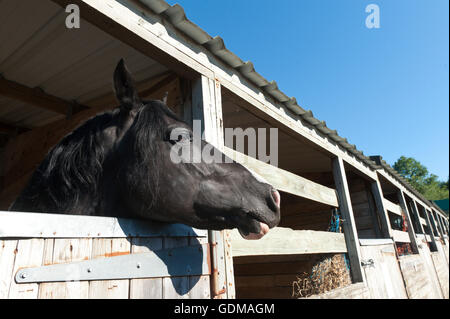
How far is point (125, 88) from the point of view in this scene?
1743 mm

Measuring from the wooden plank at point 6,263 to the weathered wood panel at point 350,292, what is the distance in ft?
9.04

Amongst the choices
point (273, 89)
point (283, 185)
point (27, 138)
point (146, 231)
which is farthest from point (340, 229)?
point (27, 138)

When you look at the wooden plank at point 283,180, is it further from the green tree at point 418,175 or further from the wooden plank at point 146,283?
the green tree at point 418,175

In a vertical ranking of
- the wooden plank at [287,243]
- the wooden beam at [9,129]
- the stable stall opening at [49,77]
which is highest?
the wooden beam at [9,129]

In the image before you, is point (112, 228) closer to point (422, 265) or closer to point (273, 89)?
point (273, 89)

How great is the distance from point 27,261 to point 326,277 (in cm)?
367

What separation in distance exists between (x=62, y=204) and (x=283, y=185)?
213cm

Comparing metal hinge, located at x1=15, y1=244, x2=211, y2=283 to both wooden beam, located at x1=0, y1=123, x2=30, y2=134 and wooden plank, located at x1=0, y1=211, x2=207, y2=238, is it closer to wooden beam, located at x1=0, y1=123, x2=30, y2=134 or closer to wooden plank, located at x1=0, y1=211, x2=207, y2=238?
wooden plank, located at x1=0, y1=211, x2=207, y2=238

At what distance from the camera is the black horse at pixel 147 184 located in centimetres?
160

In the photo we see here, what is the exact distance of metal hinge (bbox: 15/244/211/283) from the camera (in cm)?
120

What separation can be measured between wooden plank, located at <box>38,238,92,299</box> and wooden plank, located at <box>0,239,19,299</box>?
13 centimetres

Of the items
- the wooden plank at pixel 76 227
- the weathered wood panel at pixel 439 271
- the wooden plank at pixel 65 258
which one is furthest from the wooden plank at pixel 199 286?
the weathered wood panel at pixel 439 271

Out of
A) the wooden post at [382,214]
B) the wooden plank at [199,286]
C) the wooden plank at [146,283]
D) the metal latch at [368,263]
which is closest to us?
the wooden plank at [146,283]

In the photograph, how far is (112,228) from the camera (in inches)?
58.8
